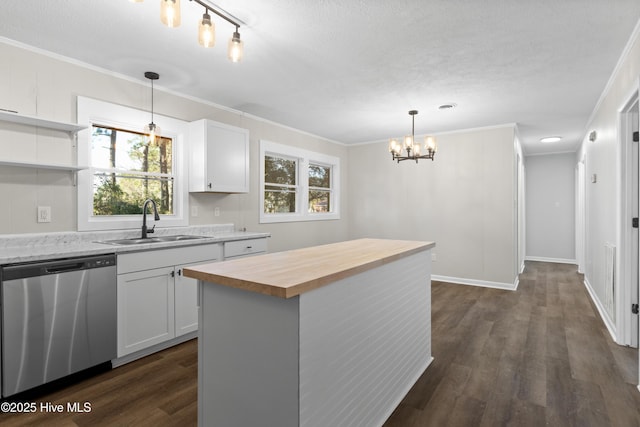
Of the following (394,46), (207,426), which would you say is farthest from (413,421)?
(394,46)

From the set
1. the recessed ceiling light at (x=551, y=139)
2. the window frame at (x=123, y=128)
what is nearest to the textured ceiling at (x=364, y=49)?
the window frame at (x=123, y=128)

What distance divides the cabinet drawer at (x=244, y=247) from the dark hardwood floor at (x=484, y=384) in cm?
86

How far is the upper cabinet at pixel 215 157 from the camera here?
3.49 m

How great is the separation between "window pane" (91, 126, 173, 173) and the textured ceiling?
56 centimetres

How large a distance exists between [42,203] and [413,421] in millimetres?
3024

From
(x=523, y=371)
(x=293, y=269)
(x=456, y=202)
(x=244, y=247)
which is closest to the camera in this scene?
(x=293, y=269)

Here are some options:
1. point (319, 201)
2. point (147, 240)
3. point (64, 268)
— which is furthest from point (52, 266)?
point (319, 201)

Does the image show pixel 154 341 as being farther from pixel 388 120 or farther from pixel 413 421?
pixel 388 120

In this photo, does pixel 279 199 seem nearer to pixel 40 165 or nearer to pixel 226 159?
pixel 226 159

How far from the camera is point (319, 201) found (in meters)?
5.95

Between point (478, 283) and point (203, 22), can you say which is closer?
point (203, 22)

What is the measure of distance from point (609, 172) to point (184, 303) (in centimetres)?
421

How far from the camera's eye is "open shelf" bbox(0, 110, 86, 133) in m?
2.37

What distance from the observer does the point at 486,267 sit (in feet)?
16.6
